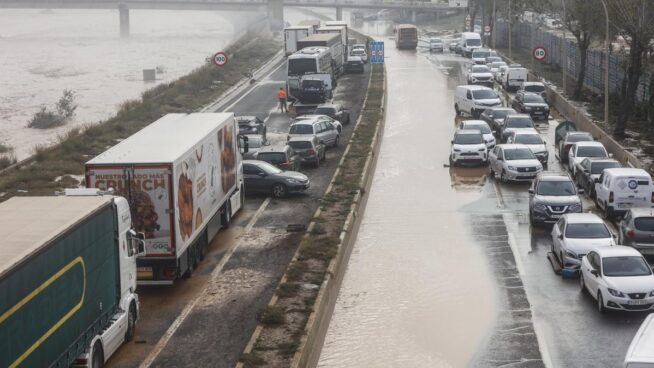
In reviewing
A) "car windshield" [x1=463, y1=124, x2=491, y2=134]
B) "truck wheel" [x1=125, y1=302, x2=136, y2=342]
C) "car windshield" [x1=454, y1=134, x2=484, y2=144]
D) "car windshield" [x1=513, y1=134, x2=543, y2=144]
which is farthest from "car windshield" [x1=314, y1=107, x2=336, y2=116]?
"truck wheel" [x1=125, y1=302, x2=136, y2=342]

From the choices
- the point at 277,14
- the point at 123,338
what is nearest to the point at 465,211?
the point at 123,338

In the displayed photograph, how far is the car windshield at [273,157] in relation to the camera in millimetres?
38906

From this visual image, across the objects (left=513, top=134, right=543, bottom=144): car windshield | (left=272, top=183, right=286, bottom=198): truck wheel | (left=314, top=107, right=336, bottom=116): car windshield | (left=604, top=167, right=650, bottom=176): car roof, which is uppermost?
(left=604, top=167, right=650, bottom=176): car roof

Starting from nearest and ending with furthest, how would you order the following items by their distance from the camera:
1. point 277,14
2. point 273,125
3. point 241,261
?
1. point 241,261
2. point 273,125
3. point 277,14

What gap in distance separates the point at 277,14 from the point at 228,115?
453ft

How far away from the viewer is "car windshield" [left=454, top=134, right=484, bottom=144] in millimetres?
42312

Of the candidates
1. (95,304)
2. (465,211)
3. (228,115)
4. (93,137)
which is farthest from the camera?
(93,137)

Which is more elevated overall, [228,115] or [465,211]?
[228,115]

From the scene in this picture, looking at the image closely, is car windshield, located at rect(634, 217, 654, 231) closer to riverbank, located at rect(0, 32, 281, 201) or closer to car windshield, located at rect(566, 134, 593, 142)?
car windshield, located at rect(566, 134, 593, 142)

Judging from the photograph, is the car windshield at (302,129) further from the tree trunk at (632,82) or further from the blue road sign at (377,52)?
the blue road sign at (377,52)

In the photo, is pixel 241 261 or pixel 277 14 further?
pixel 277 14

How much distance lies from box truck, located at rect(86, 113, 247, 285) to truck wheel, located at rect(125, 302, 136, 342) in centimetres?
280

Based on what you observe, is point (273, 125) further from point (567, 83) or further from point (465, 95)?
point (567, 83)

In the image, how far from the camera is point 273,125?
56.3m
